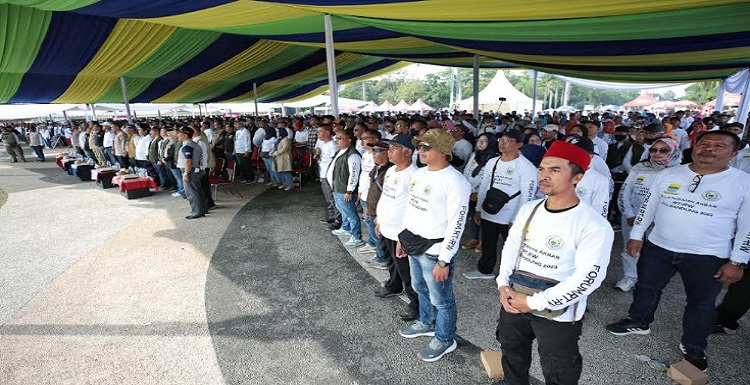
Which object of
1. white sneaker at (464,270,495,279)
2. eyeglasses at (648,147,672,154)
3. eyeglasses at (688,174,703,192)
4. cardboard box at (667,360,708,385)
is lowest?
cardboard box at (667,360,708,385)

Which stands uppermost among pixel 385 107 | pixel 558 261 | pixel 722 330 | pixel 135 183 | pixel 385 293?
pixel 385 107

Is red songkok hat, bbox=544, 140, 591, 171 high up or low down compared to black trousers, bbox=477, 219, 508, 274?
up

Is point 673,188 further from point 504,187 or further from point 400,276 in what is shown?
point 400,276

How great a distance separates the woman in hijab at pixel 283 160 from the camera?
807 cm

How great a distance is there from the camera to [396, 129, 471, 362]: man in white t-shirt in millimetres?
2488

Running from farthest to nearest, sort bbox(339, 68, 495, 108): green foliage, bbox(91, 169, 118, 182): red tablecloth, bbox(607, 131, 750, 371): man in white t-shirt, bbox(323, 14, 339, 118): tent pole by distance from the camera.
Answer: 1. bbox(339, 68, 495, 108): green foliage
2. bbox(91, 169, 118, 182): red tablecloth
3. bbox(323, 14, 339, 118): tent pole
4. bbox(607, 131, 750, 371): man in white t-shirt

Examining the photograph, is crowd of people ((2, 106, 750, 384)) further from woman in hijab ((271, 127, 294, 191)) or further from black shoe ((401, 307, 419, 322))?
woman in hijab ((271, 127, 294, 191))

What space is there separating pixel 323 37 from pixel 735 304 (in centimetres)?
826

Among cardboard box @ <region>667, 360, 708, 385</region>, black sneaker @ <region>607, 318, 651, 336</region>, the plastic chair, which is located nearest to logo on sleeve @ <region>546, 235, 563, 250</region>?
cardboard box @ <region>667, 360, 708, 385</region>

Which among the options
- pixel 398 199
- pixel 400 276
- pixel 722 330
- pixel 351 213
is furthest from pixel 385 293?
pixel 722 330

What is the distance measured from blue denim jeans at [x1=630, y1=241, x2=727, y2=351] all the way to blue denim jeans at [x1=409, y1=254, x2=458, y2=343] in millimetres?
1570

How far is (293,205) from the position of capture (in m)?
7.38

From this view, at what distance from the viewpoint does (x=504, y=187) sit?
3.81 meters

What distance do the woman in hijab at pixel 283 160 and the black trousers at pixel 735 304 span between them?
289 inches
